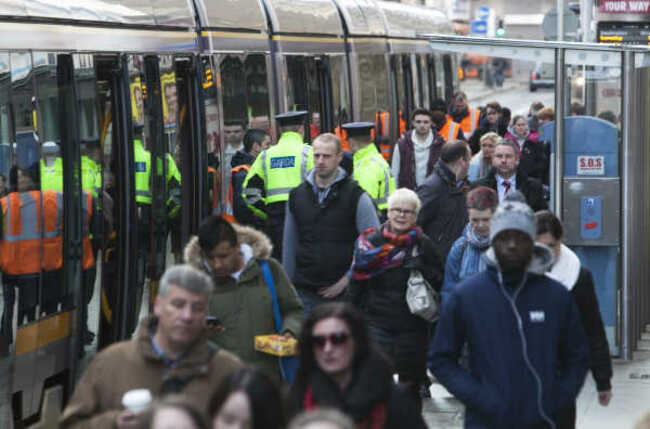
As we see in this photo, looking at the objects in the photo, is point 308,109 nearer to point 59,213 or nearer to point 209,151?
point 209,151

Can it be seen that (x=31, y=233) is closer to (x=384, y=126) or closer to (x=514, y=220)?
(x=514, y=220)

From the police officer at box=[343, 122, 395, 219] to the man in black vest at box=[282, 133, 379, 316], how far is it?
2.34 meters

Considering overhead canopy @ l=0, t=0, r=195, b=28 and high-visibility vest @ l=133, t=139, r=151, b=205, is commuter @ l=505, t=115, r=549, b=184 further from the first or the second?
high-visibility vest @ l=133, t=139, r=151, b=205

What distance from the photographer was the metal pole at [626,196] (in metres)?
11.1

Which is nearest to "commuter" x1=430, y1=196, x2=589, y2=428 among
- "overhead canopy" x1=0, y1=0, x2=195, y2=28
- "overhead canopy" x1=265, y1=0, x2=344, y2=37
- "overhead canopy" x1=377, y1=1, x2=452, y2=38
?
"overhead canopy" x1=0, y1=0, x2=195, y2=28

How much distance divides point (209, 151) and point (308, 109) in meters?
4.08

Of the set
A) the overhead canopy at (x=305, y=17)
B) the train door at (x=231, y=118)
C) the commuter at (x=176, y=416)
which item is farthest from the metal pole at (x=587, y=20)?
the commuter at (x=176, y=416)

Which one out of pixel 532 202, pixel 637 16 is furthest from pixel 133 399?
pixel 637 16

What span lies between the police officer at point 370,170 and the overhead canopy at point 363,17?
22.3 ft

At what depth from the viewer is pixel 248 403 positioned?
412 cm

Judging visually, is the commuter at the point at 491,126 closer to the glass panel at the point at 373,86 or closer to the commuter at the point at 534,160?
the glass panel at the point at 373,86

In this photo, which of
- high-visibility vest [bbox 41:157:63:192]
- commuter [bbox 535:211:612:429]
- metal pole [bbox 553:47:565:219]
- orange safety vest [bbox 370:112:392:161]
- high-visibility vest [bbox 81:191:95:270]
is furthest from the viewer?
orange safety vest [bbox 370:112:392:161]

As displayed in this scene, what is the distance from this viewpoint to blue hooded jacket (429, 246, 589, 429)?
5738mm

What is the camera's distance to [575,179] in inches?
444
